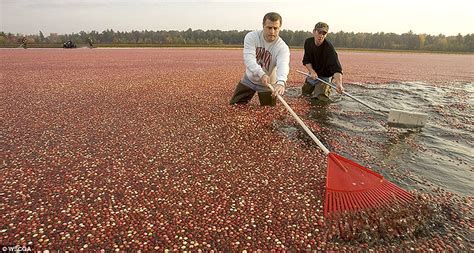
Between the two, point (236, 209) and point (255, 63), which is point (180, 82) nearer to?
point (255, 63)

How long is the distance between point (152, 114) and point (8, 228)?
3.87 m

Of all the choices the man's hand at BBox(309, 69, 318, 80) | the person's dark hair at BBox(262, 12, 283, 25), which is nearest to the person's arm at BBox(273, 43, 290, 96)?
the person's dark hair at BBox(262, 12, 283, 25)

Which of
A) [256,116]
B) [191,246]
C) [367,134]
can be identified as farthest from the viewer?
[256,116]

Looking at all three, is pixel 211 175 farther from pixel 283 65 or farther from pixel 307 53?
pixel 307 53

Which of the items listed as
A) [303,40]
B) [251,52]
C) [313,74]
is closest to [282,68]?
[251,52]

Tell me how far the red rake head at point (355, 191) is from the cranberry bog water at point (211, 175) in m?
0.13

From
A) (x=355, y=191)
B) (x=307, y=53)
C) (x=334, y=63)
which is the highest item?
(x=307, y=53)

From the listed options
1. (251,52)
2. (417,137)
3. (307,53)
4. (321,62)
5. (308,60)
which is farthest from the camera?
(308,60)

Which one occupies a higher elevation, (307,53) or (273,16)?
(273,16)

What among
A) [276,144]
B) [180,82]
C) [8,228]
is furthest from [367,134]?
[180,82]

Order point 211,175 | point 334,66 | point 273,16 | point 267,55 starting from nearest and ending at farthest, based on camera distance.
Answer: point 211,175 < point 273,16 < point 267,55 < point 334,66

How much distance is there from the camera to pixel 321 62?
24.8 ft

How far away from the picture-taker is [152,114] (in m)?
6.20

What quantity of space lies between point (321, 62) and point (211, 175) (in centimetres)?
530
